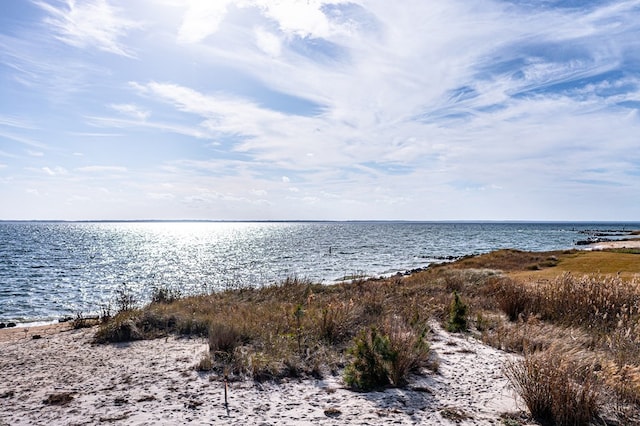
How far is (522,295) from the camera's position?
33.5ft

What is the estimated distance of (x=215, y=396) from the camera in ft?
18.2

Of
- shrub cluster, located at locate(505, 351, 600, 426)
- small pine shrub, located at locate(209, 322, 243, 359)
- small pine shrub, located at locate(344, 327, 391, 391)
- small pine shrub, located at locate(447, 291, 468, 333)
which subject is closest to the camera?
shrub cluster, located at locate(505, 351, 600, 426)

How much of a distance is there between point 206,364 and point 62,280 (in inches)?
1237

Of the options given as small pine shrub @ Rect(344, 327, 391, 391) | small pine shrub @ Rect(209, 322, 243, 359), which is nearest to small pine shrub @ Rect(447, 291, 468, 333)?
small pine shrub @ Rect(344, 327, 391, 391)

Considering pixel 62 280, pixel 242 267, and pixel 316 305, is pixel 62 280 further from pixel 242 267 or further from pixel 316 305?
pixel 316 305

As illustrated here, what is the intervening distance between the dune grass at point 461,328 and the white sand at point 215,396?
37cm

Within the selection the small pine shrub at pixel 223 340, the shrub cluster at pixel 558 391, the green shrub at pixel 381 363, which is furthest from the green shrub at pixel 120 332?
the shrub cluster at pixel 558 391

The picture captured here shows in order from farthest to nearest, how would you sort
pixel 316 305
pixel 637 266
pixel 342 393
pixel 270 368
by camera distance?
pixel 637 266
pixel 316 305
pixel 270 368
pixel 342 393

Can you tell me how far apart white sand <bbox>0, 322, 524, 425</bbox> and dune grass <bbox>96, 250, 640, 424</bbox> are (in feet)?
1.20

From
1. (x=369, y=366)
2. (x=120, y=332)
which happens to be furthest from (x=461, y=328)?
(x=120, y=332)

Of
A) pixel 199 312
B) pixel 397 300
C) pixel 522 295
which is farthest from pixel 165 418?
pixel 522 295

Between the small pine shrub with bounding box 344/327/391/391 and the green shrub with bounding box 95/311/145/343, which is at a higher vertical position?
the small pine shrub with bounding box 344/327/391/391

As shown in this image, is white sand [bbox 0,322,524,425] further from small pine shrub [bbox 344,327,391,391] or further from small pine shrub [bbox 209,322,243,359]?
small pine shrub [bbox 209,322,243,359]

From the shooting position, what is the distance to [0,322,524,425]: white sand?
16.1 ft
